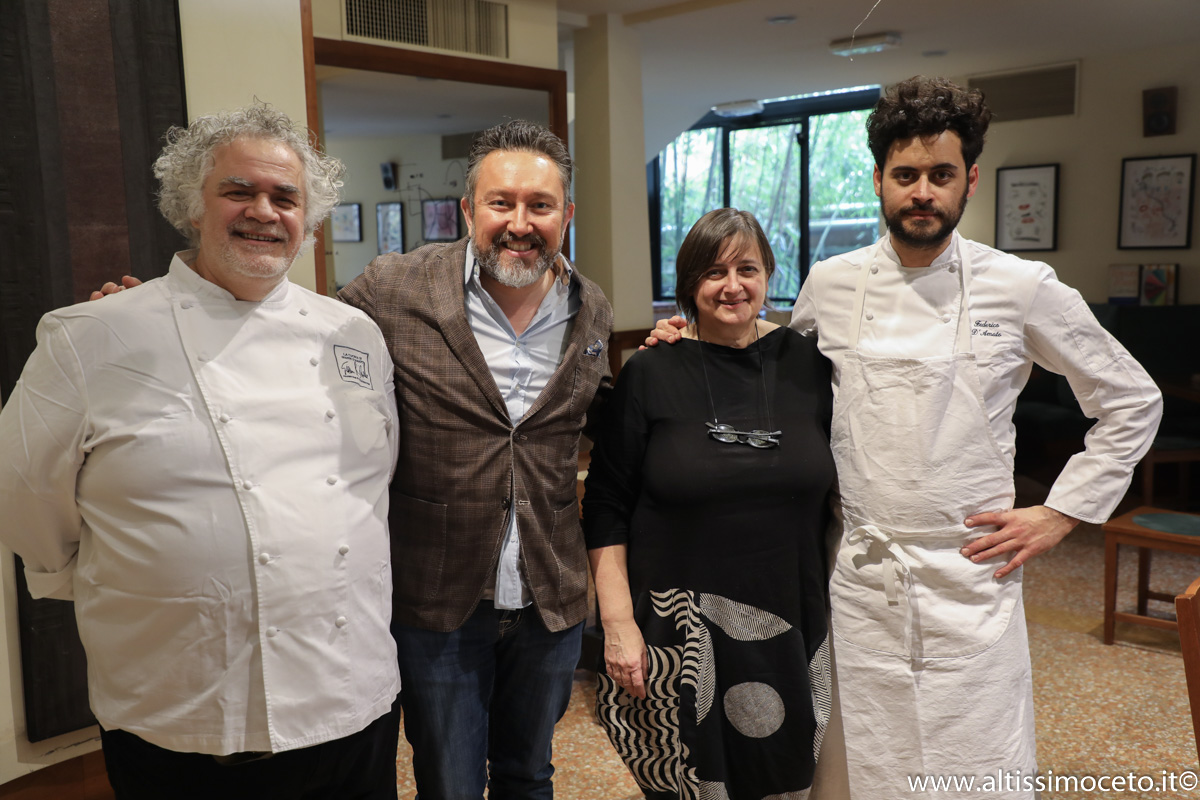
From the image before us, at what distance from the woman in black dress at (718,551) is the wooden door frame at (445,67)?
2.81 m

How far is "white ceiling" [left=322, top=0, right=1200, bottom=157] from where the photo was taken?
191 inches

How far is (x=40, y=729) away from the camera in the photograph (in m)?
2.29

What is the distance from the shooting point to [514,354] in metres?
1.71

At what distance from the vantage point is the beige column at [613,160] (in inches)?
224

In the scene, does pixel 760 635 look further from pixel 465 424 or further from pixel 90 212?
pixel 90 212

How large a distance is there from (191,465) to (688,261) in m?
0.98

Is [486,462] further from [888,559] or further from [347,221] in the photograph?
[347,221]

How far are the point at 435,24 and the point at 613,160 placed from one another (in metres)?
1.42

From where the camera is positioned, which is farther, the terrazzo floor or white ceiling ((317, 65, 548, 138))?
white ceiling ((317, 65, 548, 138))

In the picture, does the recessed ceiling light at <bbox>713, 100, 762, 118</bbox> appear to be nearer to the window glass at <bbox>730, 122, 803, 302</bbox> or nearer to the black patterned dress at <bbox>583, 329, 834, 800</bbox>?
the window glass at <bbox>730, 122, 803, 302</bbox>

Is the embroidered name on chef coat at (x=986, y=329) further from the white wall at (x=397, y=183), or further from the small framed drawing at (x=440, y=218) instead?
the small framed drawing at (x=440, y=218)

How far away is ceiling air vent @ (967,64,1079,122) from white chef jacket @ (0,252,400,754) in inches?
259

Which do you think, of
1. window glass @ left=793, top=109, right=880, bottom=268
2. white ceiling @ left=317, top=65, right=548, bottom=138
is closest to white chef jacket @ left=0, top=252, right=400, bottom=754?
white ceiling @ left=317, top=65, right=548, bottom=138

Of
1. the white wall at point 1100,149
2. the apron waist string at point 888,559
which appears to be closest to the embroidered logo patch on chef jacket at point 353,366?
the apron waist string at point 888,559
